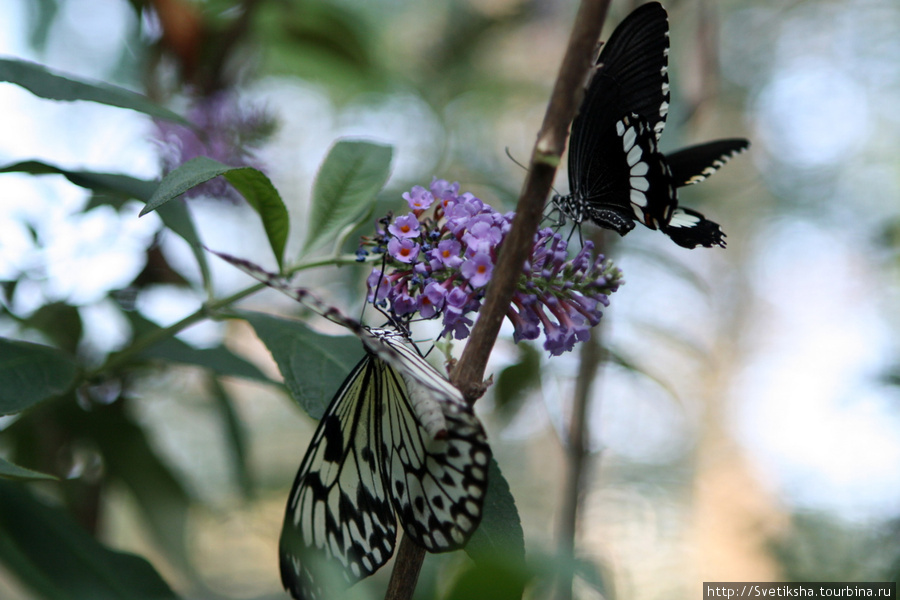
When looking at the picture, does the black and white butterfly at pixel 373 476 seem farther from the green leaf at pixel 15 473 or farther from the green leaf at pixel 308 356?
the green leaf at pixel 15 473

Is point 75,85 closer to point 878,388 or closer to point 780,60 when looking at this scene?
point 878,388

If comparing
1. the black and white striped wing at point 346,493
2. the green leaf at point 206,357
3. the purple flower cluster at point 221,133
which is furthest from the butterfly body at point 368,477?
the purple flower cluster at point 221,133

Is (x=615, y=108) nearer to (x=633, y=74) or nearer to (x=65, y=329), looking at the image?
(x=633, y=74)

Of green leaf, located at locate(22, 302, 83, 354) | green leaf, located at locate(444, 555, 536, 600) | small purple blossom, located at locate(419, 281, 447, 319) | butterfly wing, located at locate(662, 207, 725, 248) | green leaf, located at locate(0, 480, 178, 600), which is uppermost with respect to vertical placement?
butterfly wing, located at locate(662, 207, 725, 248)

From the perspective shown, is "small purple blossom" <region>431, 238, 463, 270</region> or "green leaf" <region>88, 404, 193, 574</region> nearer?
"small purple blossom" <region>431, 238, 463, 270</region>

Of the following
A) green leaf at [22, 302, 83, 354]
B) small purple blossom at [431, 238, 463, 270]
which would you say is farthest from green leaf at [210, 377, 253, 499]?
small purple blossom at [431, 238, 463, 270]

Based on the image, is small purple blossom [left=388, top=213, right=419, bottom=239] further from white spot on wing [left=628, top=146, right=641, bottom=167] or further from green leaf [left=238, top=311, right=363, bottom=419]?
white spot on wing [left=628, top=146, right=641, bottom=167]
